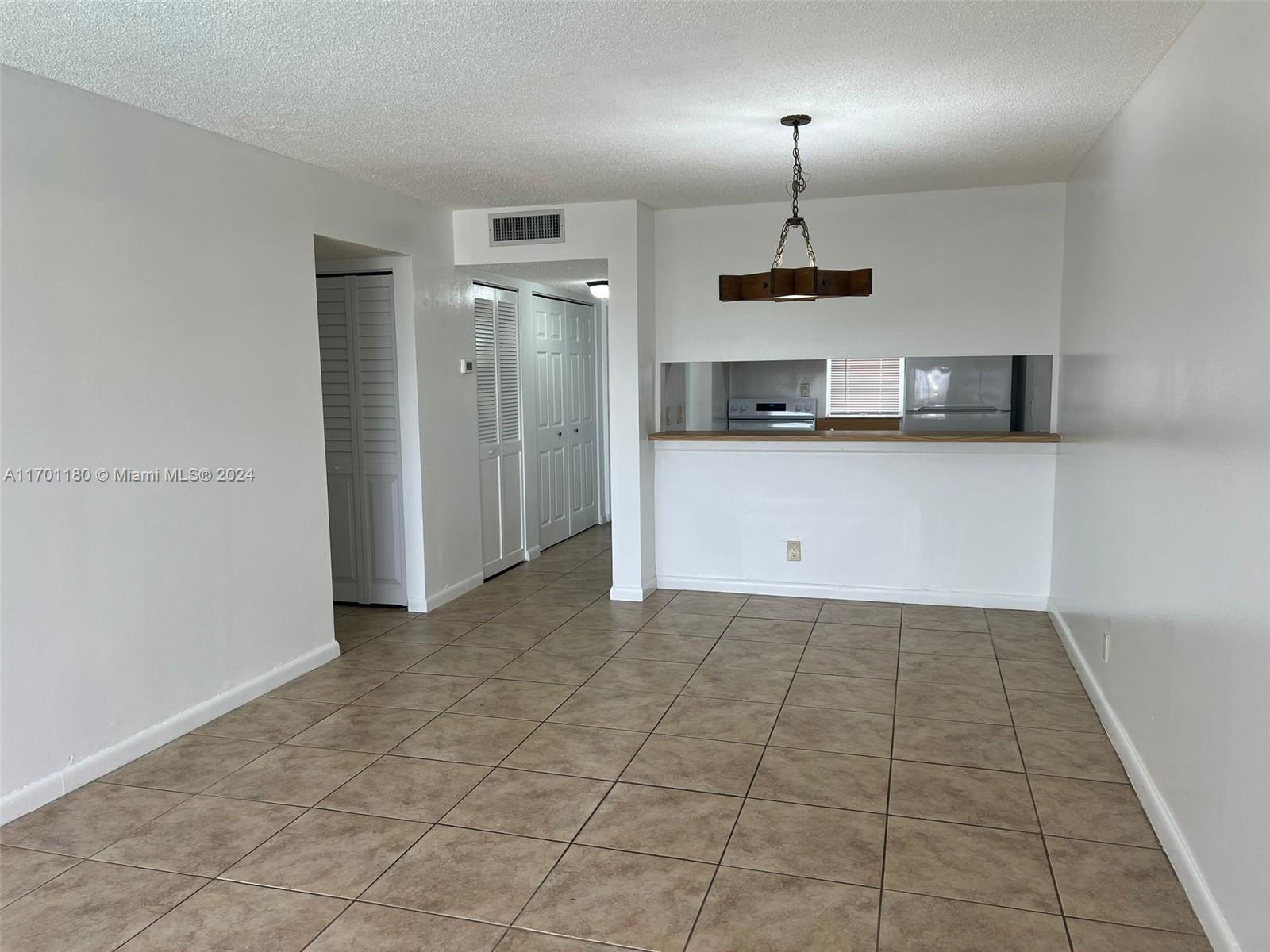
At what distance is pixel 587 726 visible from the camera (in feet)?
11.7

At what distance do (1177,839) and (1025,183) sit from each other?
11.9 feet

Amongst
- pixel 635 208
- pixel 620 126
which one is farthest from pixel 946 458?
pixel 620 126

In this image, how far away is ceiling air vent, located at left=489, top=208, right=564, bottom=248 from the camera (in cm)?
535

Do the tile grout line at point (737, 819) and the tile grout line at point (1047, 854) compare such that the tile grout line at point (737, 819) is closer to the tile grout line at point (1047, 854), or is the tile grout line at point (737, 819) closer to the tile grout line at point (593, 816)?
the tile grout line at point (593, 816)

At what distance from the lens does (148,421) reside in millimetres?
3340

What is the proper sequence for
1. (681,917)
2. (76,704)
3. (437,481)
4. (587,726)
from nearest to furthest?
(681,917), (76,704), (587,726), (437,481)

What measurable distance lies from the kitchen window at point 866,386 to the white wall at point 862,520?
294 mm

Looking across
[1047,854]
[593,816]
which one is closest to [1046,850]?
[1047,854]

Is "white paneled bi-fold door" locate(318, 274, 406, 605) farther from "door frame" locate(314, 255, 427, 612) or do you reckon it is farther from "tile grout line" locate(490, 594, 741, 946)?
"tile grout line" locate(490, 594, 741, 946)

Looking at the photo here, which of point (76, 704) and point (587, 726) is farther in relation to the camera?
point (587, 726)

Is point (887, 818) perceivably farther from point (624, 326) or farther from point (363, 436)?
point (363, 436)

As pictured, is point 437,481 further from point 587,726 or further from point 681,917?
point 681,917

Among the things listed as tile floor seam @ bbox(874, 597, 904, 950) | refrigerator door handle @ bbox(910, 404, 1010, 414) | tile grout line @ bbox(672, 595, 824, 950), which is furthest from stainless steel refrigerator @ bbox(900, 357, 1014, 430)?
tile grout line @ bbox(672, 595, 824, 950)

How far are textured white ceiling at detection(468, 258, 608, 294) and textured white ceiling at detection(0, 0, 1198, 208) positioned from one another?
1.10 meters
